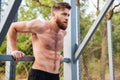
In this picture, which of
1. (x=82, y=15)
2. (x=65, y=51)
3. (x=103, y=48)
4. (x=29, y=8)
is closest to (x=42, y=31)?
(x=65, y=51)

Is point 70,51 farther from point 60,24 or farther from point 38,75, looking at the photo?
point 38,75

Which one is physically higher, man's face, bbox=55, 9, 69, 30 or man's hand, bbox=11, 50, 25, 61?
man's face, bbox=55, 9, 69, 30

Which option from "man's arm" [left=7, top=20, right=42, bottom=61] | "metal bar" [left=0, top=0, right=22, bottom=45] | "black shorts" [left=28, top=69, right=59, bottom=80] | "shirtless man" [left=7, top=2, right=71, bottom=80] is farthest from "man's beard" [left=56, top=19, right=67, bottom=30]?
"metal bar" [left=0, top=0, right=22, bottom=45]

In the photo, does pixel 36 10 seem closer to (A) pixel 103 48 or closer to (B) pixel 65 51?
(A) pixel 103 48

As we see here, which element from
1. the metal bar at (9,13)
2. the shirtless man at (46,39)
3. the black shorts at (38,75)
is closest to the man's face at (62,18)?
the shirtless man at (46,39)

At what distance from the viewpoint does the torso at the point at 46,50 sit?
1601 mm

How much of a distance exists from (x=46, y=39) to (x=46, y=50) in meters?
0.08

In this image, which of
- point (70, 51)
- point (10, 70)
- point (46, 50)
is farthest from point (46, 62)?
point (70, 51)

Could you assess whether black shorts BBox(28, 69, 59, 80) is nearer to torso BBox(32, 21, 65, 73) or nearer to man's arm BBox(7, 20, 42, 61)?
torso BBox(32, 21, 65, 73)

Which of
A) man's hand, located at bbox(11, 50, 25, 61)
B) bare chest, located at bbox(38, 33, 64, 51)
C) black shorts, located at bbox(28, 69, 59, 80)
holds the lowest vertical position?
black shorts, located at bbox(28, 69, 59, 80)

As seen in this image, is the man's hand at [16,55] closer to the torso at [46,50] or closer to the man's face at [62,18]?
the torso at [46,50]

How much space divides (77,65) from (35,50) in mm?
625

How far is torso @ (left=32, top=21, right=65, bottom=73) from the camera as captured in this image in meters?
1.60

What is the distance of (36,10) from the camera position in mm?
5359
